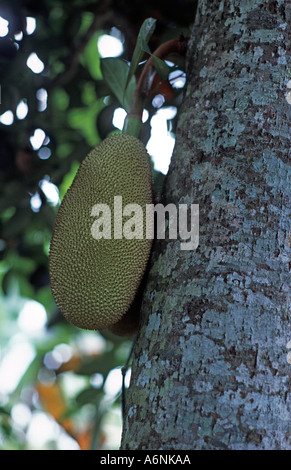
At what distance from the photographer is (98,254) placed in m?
0.95

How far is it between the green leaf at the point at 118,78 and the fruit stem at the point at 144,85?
5cm

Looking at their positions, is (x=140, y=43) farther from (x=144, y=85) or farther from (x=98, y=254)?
(x=98, y=254)

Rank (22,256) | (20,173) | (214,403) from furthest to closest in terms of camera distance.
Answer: (22,256), (20,173), (214,403)

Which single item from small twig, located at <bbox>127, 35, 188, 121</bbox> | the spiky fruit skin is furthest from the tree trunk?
small twig, located at <bbox>127, 35, 188, 121</bbox>

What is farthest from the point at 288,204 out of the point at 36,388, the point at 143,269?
the point at 36,388

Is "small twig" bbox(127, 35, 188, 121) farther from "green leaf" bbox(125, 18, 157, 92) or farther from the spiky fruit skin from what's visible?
the spiky fruit skin

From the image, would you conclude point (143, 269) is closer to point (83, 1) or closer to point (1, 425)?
point (83, 1)

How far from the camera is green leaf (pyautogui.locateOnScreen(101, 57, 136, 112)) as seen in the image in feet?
4.26

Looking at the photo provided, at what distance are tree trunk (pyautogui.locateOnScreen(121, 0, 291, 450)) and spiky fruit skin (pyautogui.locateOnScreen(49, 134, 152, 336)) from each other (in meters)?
0.06

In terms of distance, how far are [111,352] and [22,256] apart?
1.47 ft

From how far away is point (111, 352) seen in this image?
Result: 1840 mm

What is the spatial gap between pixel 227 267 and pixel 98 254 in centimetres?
26

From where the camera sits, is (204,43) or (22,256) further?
(22,256)

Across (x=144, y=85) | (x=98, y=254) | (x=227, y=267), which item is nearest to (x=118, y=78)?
(x=144, y=85)
